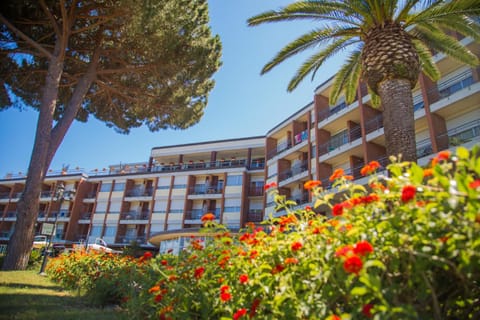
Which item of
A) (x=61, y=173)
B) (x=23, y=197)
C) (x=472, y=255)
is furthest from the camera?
(x=61, y=173)

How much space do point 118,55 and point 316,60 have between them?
872 centimetres

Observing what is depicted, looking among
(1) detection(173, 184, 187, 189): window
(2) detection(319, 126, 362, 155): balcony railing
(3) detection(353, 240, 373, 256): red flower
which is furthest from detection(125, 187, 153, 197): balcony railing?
(3) detection(353, 240, 373, 256): red flower

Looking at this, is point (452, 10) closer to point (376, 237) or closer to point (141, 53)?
point (376, 237)

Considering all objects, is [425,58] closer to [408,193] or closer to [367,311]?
[408,193]

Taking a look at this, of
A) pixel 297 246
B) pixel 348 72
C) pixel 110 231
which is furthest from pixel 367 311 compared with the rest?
pixel 110 231

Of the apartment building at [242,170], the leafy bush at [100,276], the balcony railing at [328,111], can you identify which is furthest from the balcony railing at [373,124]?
the leafy bush at [100,276]

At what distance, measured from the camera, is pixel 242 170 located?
123 feet

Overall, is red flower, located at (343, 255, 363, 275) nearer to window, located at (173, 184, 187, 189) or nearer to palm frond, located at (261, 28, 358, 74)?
palm frond, located at (261, 28, 358, 74)

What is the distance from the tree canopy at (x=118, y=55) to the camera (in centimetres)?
1249

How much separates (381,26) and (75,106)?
38.3 feet

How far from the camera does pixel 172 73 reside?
14.4m

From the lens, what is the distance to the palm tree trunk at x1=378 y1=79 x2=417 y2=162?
652 cm

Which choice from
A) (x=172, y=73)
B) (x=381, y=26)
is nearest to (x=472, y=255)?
(x=381, y=26)

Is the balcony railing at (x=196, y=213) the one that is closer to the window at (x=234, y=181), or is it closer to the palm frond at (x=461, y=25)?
the window at (x=234, y=181)
